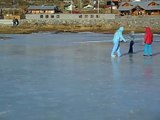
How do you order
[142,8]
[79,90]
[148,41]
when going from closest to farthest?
1. [79,90]
2. [148,41]
3. [142,8]

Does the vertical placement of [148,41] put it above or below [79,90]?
above

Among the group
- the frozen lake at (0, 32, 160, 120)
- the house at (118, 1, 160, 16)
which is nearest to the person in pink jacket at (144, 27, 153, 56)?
the frozen lake at (0, 32, 160, 120)

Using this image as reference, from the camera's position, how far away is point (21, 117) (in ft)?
18.9

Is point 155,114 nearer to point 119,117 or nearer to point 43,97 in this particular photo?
point 119,117

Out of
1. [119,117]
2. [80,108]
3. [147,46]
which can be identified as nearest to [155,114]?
[119,117]

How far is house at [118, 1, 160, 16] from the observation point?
76519 millimetres

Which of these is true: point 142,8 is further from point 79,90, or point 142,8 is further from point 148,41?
point 79,90

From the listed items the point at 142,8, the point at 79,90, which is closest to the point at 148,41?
the point at 79,90

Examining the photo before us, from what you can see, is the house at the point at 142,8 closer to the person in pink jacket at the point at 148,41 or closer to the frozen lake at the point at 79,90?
the person in pink jacket at the point at 148,41

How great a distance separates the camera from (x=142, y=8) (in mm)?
78125

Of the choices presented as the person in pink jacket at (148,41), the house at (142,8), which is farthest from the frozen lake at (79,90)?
the house at (142,8)

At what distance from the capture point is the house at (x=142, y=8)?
251ft

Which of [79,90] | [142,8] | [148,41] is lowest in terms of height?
[79,90]

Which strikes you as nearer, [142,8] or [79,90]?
[79,90]
